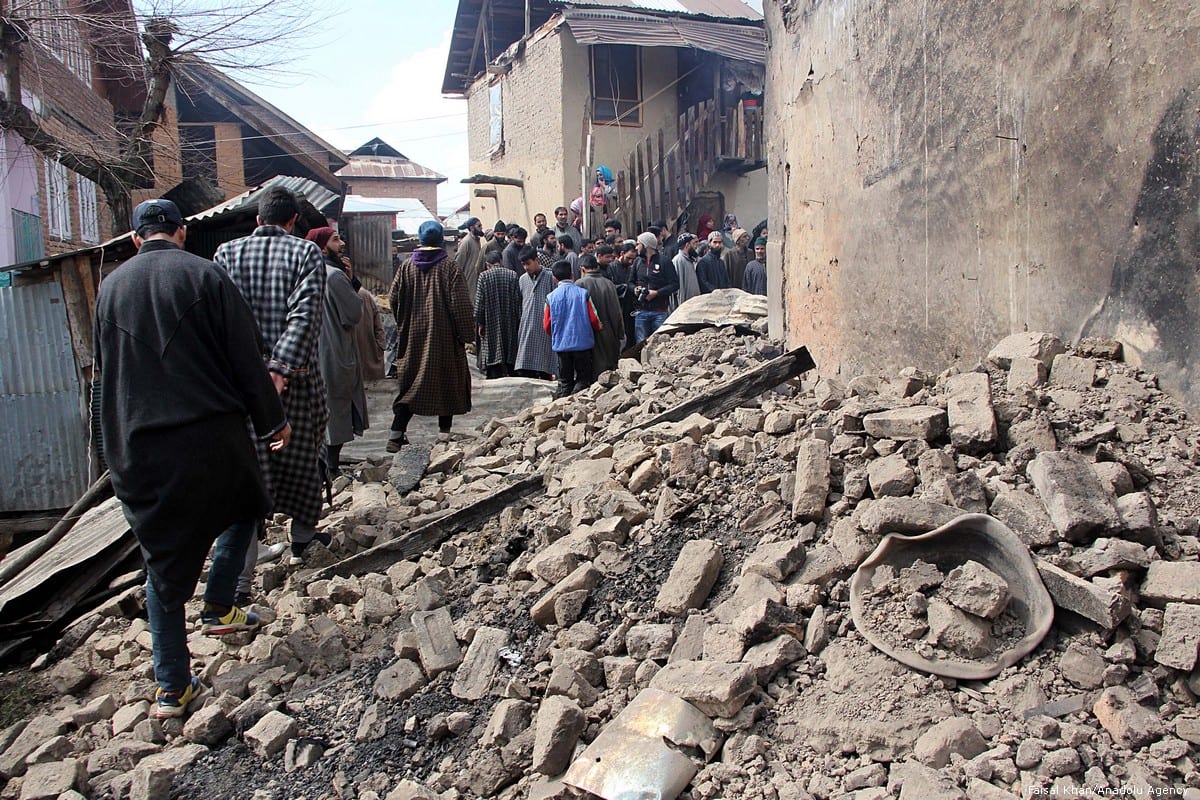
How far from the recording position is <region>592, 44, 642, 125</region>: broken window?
677 inches

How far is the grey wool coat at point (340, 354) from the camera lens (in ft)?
17.1

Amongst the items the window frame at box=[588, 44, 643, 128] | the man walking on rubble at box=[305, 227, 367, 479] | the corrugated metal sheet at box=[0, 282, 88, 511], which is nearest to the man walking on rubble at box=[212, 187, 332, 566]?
the man walking on rubble at box=[305, 227, 367, 479]

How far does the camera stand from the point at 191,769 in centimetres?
262

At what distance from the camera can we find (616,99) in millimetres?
17406

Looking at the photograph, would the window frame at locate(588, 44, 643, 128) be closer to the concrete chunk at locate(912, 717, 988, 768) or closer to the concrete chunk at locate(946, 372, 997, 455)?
the concrete chunk at locate(946, 372, 997, 455)

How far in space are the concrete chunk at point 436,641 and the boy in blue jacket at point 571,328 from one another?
4.26 metres

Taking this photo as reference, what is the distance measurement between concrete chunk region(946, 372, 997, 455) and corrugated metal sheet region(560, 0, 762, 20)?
1477cm

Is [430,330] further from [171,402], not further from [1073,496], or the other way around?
[1073,496]

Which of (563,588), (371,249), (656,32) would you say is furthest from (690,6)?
(563,588)

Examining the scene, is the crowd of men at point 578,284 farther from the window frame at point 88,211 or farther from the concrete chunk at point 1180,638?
the window frame at point 88,211

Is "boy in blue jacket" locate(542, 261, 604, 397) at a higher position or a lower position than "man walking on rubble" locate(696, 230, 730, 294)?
lower

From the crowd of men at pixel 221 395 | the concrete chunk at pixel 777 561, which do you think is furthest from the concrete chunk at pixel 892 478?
the crowd of men at pixel 221 395

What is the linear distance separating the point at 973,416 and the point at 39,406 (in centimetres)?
765

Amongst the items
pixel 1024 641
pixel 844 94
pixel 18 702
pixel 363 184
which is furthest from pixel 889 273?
pixel 363 184
